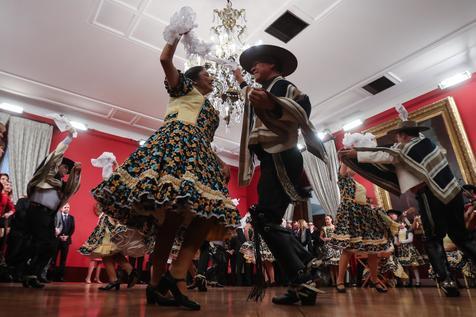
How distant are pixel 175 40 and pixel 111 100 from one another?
6.78 meters

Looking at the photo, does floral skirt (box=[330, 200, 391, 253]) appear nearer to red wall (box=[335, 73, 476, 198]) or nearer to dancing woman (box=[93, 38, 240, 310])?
dancing woman (box=[93, 38, 240, 310])

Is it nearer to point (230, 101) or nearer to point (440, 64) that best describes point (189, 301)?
point (230, 101)

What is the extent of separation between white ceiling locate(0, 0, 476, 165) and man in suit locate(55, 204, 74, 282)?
275cm

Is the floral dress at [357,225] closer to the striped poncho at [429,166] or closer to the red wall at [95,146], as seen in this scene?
the striped poncho at [429,166]

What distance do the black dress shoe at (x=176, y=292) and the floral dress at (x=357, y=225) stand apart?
10.0 ft

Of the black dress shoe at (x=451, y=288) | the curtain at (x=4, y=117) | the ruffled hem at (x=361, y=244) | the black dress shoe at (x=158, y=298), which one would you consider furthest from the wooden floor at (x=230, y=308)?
the curtain at (x=4, y=117)

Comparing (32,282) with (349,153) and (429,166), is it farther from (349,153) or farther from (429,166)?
(429,166)

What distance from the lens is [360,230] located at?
399 centimetres

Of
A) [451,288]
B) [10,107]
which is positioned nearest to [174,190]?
[451,288]

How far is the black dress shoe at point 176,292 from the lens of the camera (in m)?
1.30

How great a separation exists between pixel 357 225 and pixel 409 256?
272 centimetres

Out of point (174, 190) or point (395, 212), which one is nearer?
point (174, 190)

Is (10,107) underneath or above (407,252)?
above

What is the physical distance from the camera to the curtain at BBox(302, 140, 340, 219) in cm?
785
